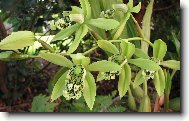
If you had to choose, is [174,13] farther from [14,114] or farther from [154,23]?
[14,114]

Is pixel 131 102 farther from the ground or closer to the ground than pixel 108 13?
closer to the ground

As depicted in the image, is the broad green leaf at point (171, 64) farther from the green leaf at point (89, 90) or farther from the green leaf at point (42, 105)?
the green leaf at point (42, 105)

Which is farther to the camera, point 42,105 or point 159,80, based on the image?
point 42,105

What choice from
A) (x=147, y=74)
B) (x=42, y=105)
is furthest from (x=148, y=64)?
(x=42, y=105)

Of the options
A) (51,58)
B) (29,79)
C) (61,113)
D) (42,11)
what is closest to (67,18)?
(51,58)

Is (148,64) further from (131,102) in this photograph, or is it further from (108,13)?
(131,102)

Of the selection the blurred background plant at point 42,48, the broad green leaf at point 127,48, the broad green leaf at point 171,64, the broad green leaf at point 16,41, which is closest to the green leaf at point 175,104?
the blurred background plant at point 42,48
